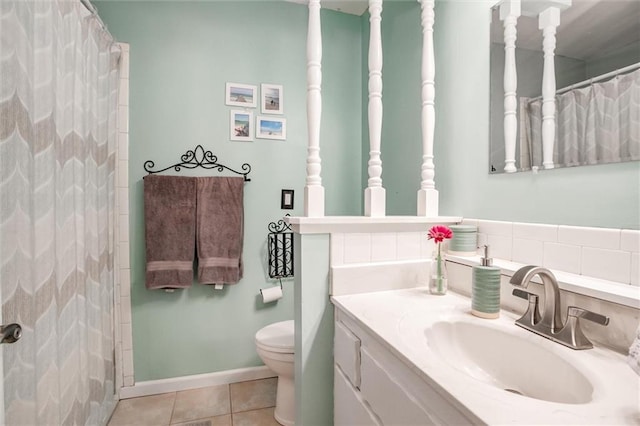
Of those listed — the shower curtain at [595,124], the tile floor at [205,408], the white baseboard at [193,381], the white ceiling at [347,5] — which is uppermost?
the white ceiling at [347,5]

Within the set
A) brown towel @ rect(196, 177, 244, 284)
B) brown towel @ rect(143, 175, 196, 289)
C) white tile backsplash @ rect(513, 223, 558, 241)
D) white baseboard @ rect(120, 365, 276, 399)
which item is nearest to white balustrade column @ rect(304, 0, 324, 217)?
white tile backsplash @ rect(513, 223, 558, 241)

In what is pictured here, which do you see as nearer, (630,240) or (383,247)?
(630,240)

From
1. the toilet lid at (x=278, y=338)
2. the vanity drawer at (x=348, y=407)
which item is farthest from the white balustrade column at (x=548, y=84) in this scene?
the toilet lid at (x=278, y=338)

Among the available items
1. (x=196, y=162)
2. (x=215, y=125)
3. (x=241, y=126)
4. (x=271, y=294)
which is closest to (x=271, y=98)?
(x=241, y=126)

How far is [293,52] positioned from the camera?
199 centimetres

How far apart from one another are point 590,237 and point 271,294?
5.15 ft

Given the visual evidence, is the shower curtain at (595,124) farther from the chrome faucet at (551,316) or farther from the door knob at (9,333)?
the door knob at (9,333)

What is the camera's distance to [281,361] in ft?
4.73

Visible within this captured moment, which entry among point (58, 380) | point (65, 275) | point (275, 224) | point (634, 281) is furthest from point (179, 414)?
point (634, 281)

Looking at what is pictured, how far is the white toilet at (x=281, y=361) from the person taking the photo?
1439 mm

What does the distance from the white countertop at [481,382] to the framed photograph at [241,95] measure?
1441 millimetres

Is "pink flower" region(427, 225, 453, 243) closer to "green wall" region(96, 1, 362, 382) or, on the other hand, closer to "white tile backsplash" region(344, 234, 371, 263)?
"white tile backsplash" region(344, 234, 371, 263)

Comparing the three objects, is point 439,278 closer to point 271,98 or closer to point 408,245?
point 408,245

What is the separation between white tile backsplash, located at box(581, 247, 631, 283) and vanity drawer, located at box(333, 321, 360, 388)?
0.66 m
